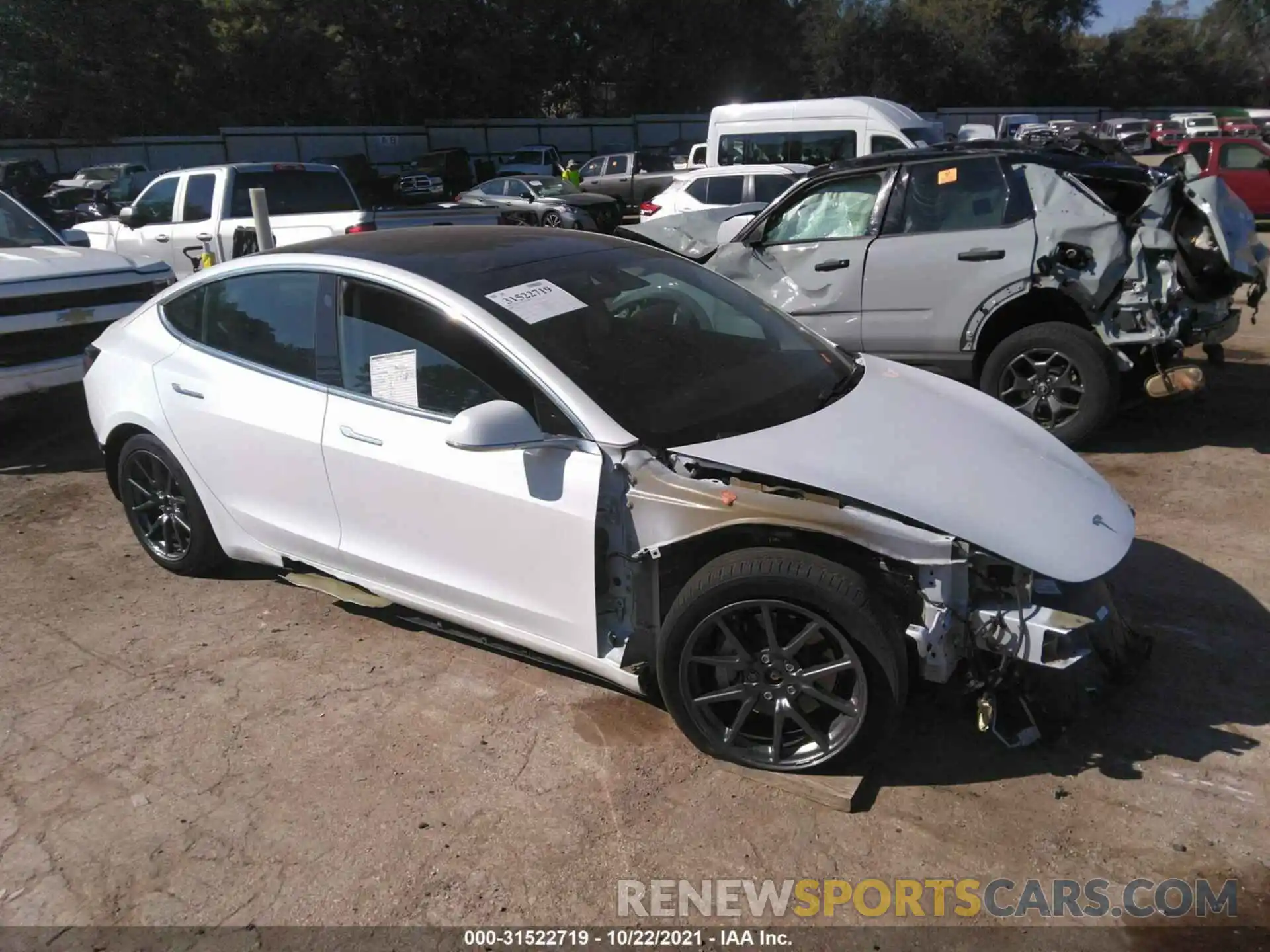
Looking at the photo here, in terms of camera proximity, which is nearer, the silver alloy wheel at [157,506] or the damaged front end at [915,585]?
the damaged front end at [915,585]

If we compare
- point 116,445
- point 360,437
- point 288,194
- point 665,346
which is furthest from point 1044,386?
point 288,194

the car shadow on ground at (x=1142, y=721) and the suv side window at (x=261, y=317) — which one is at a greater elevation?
the suv side window at (x=261, y=317)

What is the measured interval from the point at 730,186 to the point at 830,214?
749 centimetres

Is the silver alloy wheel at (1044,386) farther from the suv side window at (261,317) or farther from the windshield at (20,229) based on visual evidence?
the windshield at (20,229)

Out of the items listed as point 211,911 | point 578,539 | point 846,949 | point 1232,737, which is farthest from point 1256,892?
point 211,911

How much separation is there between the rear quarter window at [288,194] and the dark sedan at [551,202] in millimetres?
5323

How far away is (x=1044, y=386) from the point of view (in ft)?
20.0

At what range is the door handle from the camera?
3.65 metres

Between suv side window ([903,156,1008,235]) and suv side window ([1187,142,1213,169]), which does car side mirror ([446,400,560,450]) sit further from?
suv side window ([1187,142,1213,169])

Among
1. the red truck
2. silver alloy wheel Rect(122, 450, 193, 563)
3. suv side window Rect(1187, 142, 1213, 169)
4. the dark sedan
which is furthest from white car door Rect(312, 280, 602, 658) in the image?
suv side window Rect(1187, 142, 1213, 169)

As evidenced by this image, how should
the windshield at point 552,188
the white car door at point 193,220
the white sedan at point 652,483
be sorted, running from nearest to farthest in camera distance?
the white sedan at point 652,483, the white car door at point 193,220, the windshield at point 552,188

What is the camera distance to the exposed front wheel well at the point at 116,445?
476cm

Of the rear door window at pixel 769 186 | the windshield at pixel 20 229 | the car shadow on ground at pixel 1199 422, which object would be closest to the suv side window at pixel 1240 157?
the rear door window at pixel 769 186

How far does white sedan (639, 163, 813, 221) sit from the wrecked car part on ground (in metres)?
7.03
